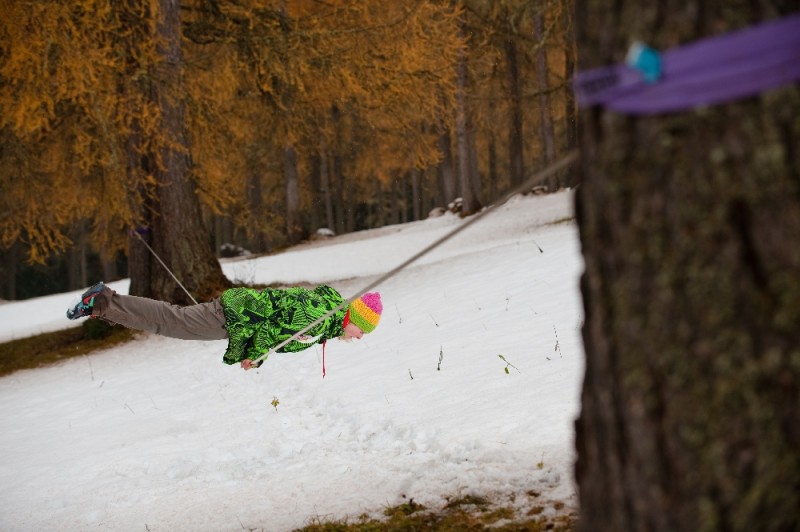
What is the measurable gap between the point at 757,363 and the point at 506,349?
4508mm

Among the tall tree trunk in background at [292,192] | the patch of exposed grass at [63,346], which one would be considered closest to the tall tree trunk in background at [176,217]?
the patch of exposed grass at [63,346]

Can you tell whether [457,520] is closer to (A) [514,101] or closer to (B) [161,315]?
(B) [161,315]

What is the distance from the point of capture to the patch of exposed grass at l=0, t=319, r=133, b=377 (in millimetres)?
9789

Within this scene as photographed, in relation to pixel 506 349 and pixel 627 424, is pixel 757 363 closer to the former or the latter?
pixel 627 424

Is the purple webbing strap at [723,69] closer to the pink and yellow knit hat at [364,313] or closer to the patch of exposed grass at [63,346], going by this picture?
the pink and yellow knit hat at [364,313]

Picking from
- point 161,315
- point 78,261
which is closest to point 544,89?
point 161,315

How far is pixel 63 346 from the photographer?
10250 millimetres

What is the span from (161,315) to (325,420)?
1.43 metres

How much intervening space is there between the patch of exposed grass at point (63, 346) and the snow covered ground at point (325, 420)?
0.34m

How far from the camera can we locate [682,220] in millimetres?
1451

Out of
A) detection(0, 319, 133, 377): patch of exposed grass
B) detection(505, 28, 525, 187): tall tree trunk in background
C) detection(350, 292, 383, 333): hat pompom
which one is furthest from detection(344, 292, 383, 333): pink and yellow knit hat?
detection(505, 28, 525, 187): tall tree trunk in background

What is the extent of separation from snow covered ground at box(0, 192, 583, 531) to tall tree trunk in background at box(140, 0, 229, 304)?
2.47 feet

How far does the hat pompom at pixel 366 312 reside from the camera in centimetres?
489

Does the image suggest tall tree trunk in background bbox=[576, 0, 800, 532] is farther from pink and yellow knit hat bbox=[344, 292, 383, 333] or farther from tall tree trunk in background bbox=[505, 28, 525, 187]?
tall tree trunk in background bbox=[505, 28, 525, 187]
